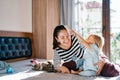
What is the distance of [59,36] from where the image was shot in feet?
6.75

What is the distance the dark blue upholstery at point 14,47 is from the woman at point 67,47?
1.03m

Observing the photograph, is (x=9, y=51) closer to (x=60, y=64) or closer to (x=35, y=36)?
(x=35, y=36)

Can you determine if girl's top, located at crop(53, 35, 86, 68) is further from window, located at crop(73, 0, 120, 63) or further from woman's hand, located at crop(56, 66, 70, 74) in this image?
window, located at crop(73, 0, 120, 63)

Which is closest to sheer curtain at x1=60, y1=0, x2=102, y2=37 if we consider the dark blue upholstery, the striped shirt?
the dark blue upholstery

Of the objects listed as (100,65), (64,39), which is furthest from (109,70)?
(64,39)

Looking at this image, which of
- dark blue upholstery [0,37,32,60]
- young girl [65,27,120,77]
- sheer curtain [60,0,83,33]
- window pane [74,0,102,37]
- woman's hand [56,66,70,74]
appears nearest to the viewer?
young girl [65,27,120,77]

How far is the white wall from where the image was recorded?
291cm

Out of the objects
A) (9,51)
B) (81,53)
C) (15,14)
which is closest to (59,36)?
(81,53)

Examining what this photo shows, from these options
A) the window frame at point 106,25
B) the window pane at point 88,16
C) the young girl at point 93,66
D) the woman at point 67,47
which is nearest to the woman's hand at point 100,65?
the young girl at point 93,66

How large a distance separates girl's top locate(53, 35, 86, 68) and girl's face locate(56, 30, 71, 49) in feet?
0.18

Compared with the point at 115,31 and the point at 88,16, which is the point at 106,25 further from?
the point at 88,16

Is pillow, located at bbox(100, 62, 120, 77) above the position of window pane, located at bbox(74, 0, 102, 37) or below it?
below

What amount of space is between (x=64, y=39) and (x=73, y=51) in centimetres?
17

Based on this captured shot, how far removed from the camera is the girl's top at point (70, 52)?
2053 mm
